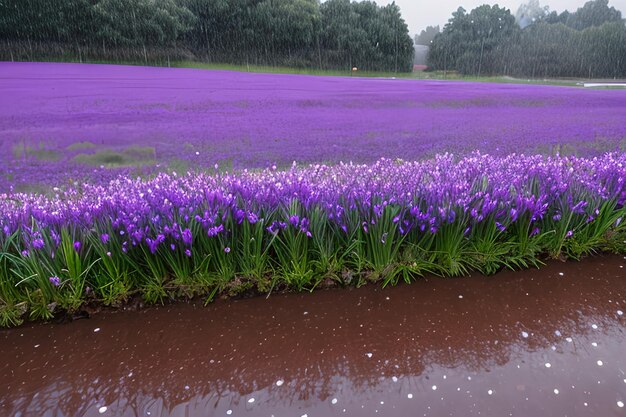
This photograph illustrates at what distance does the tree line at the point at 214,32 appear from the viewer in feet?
9.66

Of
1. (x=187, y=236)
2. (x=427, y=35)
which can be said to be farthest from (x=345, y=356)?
(x=427, y=35)

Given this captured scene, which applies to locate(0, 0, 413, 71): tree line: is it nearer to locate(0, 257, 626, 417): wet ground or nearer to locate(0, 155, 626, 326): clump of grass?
locate(0, 155, 626, 326): clump of grass

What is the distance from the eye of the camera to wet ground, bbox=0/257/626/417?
4.23 feet

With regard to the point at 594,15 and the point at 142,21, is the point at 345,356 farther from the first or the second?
the point at 594,15

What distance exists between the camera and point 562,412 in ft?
4.03

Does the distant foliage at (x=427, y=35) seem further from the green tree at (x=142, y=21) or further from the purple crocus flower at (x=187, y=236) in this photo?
the purple crocus flower at (x=187, y=236)

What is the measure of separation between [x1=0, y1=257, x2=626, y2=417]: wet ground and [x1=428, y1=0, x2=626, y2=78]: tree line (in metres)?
2.50

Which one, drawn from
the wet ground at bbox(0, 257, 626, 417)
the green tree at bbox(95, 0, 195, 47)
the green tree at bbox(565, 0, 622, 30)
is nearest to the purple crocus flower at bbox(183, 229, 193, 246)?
the wet ground at bbox(0, 257, 626, 417)

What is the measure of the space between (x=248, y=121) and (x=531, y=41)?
8.94 feet

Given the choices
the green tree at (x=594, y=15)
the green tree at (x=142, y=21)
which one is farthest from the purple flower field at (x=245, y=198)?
the green tree at (x=594, y=15)

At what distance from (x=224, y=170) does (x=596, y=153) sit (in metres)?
2.71

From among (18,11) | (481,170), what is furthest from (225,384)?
(18,11)

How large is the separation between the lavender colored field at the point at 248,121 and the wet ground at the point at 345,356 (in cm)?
104

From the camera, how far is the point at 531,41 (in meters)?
3.84
